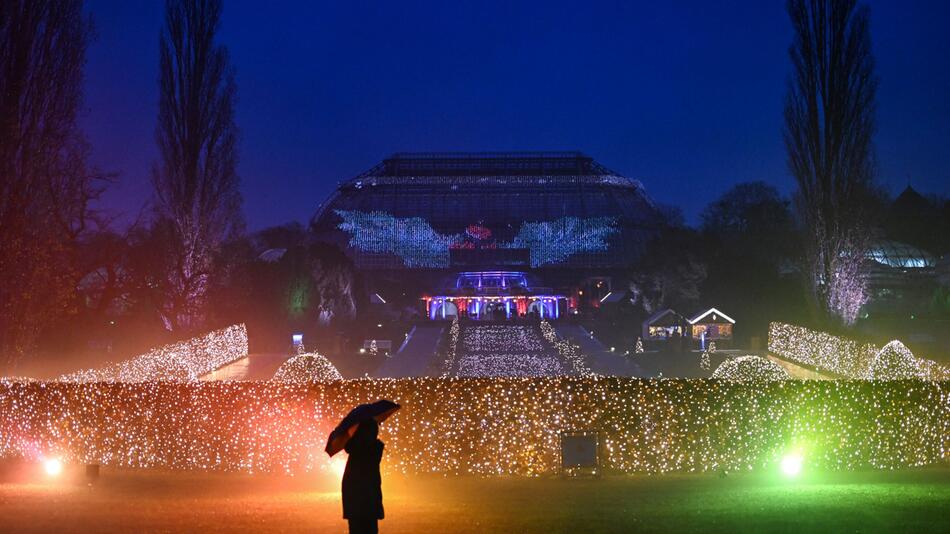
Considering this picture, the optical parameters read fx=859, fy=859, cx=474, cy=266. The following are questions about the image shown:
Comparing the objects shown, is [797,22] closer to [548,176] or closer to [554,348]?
[554,348]

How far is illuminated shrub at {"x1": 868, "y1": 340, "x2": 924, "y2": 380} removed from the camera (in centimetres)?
2019

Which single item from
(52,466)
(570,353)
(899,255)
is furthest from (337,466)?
(899,255)

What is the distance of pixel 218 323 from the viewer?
3769 cm

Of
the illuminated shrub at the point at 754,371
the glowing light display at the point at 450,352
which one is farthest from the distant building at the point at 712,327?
the illuminated shrub at the point at 754,371

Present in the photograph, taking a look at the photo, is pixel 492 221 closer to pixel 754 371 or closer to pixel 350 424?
pixel 754 371

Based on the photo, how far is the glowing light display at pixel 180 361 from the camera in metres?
20.6

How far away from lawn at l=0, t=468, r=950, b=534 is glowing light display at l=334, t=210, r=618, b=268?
282 feet

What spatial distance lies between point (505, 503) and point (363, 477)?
15.2ft

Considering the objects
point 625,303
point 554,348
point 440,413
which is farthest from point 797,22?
point 625,303

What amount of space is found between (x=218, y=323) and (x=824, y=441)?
29.1 m

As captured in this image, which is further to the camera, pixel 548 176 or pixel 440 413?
pixel 548 176

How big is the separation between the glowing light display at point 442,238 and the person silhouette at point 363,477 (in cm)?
9229

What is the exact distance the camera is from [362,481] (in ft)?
22.2

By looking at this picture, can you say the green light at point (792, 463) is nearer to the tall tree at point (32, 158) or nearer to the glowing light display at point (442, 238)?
the tall tree at point (32, 158)
